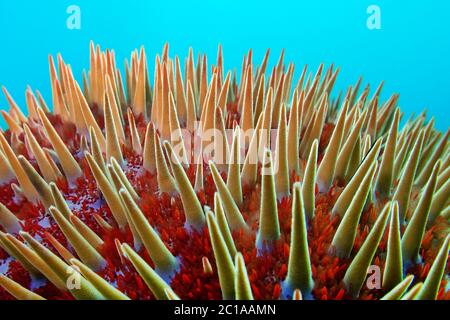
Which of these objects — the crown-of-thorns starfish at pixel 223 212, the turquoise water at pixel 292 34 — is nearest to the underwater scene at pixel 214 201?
the crown-of-thorns starfish at pixel 223 212

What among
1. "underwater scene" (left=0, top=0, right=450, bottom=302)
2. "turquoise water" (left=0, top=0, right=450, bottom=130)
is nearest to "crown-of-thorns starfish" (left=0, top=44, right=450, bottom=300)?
"underwater scene" (left=0, top=0, right=450, bottom=302)

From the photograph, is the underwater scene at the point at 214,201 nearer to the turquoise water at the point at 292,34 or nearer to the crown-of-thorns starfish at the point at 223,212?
the crown-of-thorns starfish at the point at 223,212

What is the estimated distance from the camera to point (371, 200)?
1.42 m

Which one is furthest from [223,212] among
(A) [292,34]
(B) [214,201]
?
(A) [292,34]

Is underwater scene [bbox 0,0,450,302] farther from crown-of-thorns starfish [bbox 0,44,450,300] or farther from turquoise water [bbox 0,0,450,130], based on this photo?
turquoise water [bbox 0,0,450,130]

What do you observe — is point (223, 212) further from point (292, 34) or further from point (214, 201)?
point (292, 34)

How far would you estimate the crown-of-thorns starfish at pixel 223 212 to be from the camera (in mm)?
1106

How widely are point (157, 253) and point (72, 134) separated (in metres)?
0.90

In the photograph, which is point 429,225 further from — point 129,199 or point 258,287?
point 129,199

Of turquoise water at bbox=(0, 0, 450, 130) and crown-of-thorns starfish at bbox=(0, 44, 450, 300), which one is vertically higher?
turquoise water at bbox=(0, 0, 450, 130)

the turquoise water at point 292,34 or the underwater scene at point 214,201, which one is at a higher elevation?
the turquoise water at point 292,34

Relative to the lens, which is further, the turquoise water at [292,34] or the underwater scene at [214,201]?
the turquoise water at [292,34]

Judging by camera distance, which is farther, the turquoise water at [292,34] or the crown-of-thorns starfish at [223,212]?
the turquoise water at [292,34]

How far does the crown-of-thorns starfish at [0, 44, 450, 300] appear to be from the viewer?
43.6 inches
